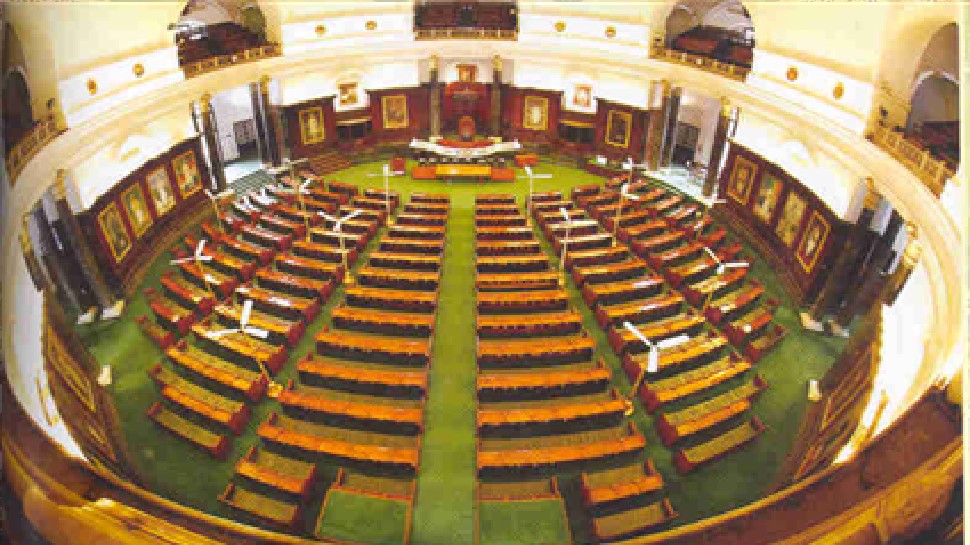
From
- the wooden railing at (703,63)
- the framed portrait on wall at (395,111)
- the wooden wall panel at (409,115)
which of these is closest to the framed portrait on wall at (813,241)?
the wooden railing at (703,63)

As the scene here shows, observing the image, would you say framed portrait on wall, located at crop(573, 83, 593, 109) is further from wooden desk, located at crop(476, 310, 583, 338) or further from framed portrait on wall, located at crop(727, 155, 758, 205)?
wooden desk, located at crop(476, 310, 583, 338)

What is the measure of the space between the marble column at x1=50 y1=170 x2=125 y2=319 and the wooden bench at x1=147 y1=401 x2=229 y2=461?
16.5 feet

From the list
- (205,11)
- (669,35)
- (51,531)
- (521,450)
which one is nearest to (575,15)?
(669,35)

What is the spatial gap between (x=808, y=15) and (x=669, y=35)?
406 inches

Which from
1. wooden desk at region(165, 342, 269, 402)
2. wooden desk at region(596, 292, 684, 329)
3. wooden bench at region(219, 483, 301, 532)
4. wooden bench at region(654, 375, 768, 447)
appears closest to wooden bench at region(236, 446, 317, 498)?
wooden bench at region(219, 483, 301, 532)

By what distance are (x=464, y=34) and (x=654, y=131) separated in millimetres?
10184

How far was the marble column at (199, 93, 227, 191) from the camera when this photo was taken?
18.1 m

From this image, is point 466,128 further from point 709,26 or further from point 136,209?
point 136,209

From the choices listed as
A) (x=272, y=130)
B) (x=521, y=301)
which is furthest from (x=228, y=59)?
(x=521, y=301)

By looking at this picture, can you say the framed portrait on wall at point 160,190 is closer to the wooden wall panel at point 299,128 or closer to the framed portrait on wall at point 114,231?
the framed portrait on wall at point 114,231

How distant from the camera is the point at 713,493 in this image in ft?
32.2

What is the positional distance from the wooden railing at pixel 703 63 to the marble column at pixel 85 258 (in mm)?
20962

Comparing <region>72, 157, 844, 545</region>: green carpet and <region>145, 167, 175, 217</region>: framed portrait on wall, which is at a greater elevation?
<region>145, 167, 175, 217</region>: framed portrait on wall

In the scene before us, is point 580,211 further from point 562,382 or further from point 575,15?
point 575,15
